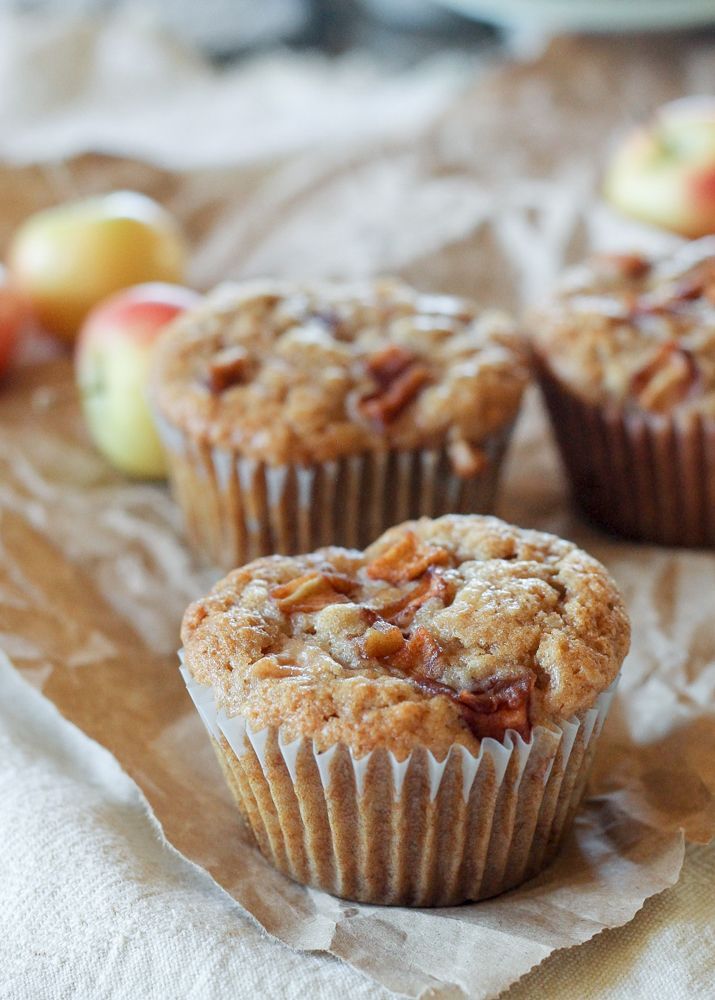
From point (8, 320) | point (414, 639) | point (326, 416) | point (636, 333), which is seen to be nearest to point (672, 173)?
point (636, 333)

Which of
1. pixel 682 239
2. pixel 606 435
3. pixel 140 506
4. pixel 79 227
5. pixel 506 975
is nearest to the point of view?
pixel 506 975

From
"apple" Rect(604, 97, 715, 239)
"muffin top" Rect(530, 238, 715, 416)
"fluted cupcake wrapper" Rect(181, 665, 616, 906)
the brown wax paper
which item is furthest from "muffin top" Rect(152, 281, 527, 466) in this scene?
"apple" Rect(604, 97, 715, 239)

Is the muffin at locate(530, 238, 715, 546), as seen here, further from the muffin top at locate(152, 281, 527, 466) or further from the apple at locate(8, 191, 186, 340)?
the apple at locate(8, 191, 186, 340)

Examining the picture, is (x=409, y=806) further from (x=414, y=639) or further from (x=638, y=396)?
(x=638, y=396)

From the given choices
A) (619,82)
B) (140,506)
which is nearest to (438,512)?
(140,506)

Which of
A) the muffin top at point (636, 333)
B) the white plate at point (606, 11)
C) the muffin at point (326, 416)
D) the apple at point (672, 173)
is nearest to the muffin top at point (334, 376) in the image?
the muffin at point (326, 416)

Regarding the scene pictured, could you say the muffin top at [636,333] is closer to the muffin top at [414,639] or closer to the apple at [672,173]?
the muffin top at [414,639]

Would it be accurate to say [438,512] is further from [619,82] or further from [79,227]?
[619,82]
